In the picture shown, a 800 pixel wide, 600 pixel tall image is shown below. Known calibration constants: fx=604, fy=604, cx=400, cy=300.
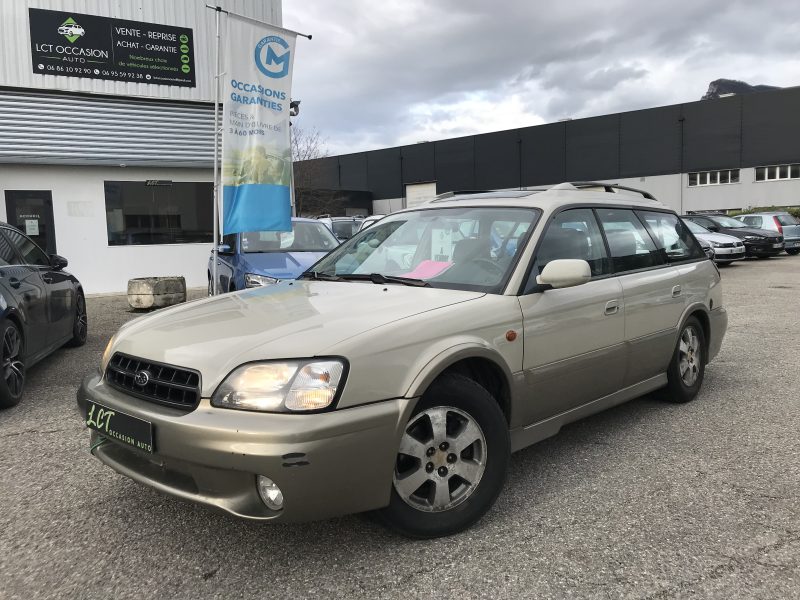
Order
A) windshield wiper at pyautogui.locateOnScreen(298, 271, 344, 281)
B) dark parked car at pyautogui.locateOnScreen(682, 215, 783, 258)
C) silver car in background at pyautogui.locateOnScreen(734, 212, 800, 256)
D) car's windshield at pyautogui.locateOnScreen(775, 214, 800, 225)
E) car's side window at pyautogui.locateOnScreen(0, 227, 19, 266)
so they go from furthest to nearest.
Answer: car's windshield at pyautogui.locateOnScreen(775, 214, 800, 225) < silver car in background at pyautogui.locateOnScreen(734, 212, 800, 256) < dark parked car at pyautogui.locateOnScreen(682, 215, 783, 258) < car's side window at pyautogui.locateOnScreen(0, 227, 19, 266) < windshield wiper at pyautogui.locateOnScreen(298, 271, 344, 281)

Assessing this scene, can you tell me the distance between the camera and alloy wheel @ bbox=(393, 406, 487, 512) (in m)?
2.58

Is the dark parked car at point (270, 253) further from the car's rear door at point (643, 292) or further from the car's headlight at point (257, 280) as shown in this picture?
the car's rear door at point (643, 292)

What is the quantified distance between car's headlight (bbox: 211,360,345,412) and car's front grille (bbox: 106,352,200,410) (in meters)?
0.14

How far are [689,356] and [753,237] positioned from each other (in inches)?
694

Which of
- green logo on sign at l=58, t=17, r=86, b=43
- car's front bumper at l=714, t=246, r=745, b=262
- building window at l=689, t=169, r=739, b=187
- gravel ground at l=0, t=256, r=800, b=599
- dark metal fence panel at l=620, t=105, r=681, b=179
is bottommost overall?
gravel ground at l=0, t=256, r=800, b=599

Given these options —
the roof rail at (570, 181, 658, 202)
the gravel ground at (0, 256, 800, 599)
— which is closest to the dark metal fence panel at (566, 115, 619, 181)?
the roof rail at (570, 181, 658, 202)

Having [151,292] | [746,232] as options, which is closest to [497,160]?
[746,232]

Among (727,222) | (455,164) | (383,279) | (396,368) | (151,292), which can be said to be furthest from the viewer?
(455,164)

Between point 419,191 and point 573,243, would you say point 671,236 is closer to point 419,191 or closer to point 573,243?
point 573,243

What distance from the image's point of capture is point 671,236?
15.5 ft

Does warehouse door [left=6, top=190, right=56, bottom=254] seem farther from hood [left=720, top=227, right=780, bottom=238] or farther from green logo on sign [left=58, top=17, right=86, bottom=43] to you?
hood [left=720, top=227, right=780, bottom=238]

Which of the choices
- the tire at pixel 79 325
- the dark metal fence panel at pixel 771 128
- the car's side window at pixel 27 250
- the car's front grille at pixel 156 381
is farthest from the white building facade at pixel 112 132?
the dark metal fence panel at pixel 771 128

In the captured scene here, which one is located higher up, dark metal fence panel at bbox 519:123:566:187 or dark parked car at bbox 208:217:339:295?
dark metal fence panel at bbox 519:123:566:187

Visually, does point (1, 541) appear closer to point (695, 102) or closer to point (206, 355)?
point (206, 355)
